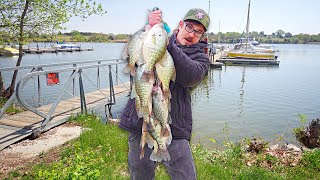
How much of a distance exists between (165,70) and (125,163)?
352 centimetres

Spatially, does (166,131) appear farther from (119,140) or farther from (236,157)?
(236,157)

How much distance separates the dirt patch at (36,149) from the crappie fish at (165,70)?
3914 millimetres

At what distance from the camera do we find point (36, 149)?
19.3 feet

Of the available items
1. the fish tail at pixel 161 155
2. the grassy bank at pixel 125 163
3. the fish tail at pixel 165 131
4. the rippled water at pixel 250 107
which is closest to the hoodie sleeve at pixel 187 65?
the fish tail at pixel 165 131

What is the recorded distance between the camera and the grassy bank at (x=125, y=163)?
4656mm

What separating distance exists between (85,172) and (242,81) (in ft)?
85.8

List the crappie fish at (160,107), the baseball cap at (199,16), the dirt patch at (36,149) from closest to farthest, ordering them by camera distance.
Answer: the crappie fish at (160,107) → the baseball cap at (199,16) → the dirt patch at (36,149)

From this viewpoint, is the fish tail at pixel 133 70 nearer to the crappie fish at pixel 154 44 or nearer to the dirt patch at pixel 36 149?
the crappie fish at pixel 154 44

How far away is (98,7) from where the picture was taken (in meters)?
11.7

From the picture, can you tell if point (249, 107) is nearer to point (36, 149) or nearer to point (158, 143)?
point (36, 149)

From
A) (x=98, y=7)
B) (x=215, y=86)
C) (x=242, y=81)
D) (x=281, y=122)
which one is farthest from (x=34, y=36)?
(x=242, y=81)

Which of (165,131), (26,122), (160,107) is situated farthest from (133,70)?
(26,122)

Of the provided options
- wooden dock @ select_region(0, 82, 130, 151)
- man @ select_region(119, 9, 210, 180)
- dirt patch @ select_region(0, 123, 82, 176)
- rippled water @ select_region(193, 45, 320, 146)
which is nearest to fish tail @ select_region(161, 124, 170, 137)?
man @ select_region(119, 9, 210, 180)

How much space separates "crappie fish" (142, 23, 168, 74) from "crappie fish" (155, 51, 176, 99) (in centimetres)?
8
